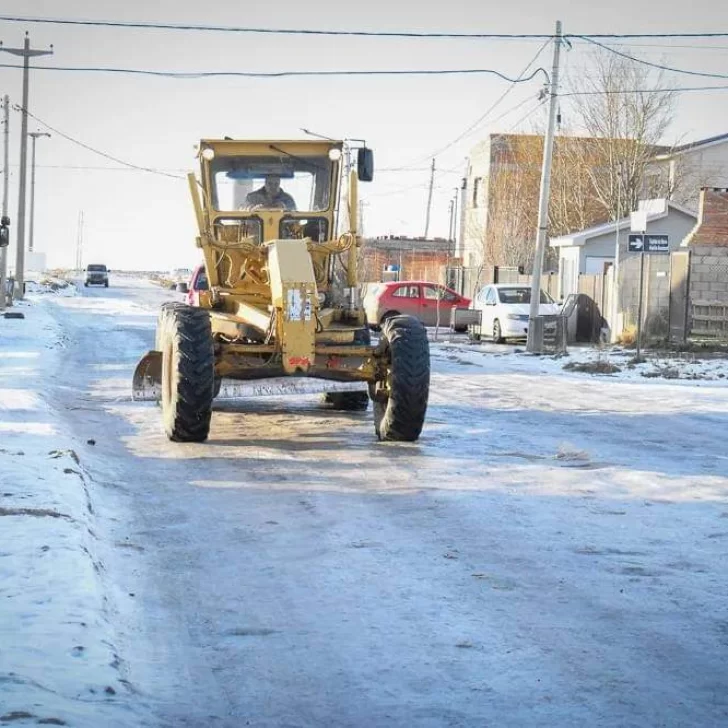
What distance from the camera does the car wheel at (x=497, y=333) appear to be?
33.8 meters

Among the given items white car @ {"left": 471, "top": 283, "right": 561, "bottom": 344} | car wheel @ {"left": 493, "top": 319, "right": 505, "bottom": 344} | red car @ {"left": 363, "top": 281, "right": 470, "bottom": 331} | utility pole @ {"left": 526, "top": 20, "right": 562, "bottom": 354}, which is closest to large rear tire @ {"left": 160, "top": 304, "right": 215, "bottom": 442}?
utility pole @ {"left": 526, "top": 20, "right": 562, "bottom": 354}

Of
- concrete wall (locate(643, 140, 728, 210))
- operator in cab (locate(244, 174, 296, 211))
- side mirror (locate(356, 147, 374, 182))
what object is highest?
concrete wall (locate(643, 140, 728, 210))

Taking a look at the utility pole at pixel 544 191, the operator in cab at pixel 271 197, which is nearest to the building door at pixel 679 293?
the utility pole at pixel 544 191

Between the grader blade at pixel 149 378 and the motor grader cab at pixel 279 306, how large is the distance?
11mm

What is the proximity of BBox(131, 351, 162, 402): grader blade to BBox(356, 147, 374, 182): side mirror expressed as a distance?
3.02 metres

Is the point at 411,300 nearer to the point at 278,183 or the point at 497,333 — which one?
the point at 497,333

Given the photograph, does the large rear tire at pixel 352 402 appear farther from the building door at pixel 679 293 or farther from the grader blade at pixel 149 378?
the building door at pixel 679 293

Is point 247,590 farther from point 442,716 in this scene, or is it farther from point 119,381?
point 119,381

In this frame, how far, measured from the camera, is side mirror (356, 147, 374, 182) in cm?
1461

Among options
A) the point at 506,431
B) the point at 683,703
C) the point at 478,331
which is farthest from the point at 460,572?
the point at 478,331

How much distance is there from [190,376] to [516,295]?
22577mm

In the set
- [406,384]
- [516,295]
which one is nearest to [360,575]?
[406,384]

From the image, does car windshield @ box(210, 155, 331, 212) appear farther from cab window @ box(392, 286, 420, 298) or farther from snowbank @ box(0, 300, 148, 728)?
cab window @ box(392, 286, 420, 298)

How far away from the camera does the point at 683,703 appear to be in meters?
5.46
